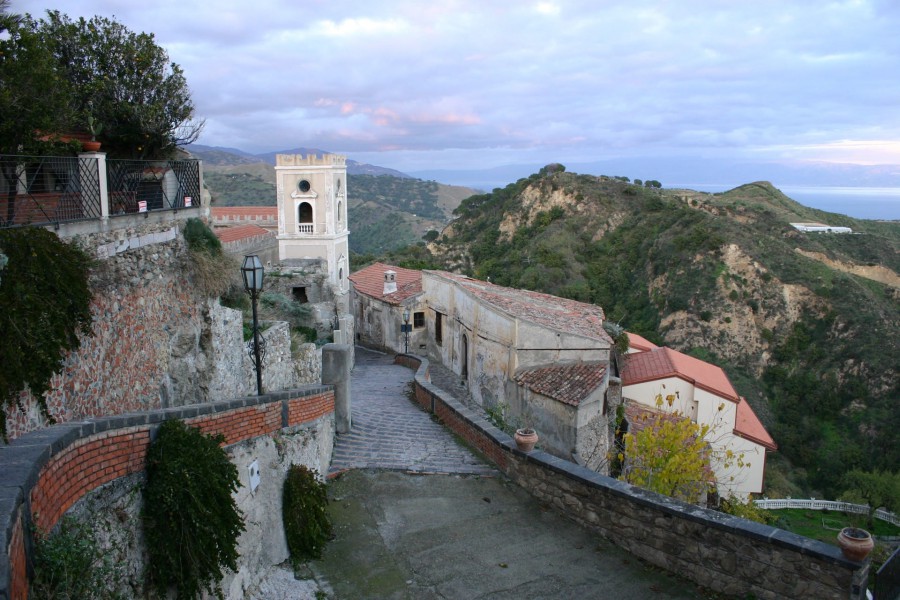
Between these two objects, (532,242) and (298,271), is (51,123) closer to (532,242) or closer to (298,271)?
(298,271)

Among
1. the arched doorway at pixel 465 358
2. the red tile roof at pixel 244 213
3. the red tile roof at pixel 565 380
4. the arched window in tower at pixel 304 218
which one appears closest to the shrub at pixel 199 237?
the red tile roof at pixel 565 380

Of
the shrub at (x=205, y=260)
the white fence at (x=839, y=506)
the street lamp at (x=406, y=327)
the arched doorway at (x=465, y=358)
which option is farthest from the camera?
the white fence at (x=839, y=506)

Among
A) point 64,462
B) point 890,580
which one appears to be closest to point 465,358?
point 890,580

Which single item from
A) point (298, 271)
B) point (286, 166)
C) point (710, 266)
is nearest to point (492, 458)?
point (298, 271)

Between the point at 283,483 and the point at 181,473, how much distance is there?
261 cm

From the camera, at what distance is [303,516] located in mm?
7309

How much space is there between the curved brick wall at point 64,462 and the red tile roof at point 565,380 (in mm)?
10506

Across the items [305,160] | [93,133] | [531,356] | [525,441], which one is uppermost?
[305,160]

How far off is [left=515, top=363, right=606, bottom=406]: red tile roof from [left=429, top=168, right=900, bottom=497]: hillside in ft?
54.3

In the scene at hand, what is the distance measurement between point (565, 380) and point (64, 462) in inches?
533

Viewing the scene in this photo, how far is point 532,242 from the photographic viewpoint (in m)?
57.8

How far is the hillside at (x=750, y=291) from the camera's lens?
34281 millimetres

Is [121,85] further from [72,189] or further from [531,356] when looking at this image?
[531,356]

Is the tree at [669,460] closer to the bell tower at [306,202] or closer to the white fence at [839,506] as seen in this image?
the white fence at [839,506]
